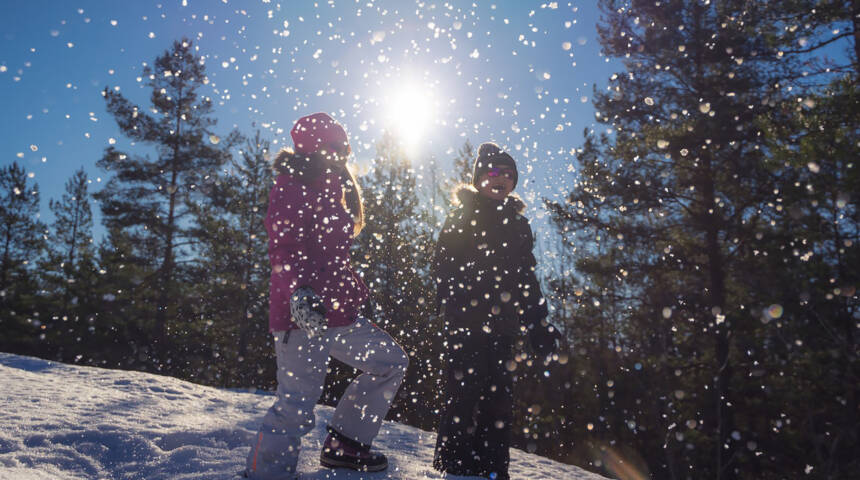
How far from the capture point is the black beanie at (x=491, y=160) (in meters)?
3.85

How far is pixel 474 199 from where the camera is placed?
3.82 meters

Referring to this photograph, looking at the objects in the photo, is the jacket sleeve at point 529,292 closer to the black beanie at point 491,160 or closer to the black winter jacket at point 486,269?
the black winter jacket at point 486,269

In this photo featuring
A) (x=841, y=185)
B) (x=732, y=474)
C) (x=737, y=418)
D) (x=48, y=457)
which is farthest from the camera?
(x=737, y=418)

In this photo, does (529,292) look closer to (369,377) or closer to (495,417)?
(495,417)

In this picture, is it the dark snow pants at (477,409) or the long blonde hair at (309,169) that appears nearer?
the long blonde hair at (309,169)

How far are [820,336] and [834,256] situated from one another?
1519 millimetres

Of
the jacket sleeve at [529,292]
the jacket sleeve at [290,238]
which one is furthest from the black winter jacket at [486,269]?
the jacket sleeve at [290,238]

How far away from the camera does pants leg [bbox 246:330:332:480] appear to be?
262 centimetres

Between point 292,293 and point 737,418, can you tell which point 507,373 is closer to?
point 292,293

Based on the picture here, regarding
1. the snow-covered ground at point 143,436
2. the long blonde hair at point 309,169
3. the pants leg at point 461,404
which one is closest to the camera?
the long blonde hair at point 309,169

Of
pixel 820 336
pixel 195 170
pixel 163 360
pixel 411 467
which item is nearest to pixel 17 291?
pixel 163 360

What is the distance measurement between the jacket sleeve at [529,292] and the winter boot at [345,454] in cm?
149

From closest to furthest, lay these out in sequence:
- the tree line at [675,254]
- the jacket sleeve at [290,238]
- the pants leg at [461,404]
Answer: the jacket sleeve at [290,238], the pants leg at [461,404], the tree line at [675,254]

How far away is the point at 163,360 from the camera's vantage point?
67.5ft
